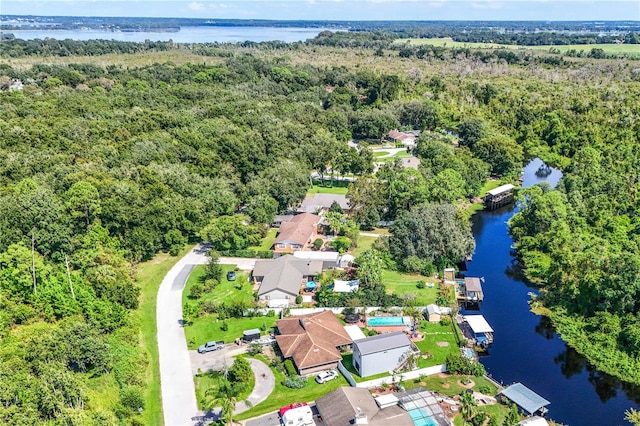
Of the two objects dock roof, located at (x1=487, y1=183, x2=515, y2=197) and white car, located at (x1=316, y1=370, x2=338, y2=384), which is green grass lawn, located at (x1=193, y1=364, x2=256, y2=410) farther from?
dock roof, located at (x1=487, y1=183, x2=515, y2=197)

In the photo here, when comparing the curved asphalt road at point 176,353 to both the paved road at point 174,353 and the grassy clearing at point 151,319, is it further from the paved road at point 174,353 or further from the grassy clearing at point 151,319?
the grassy clearing at point 151,319

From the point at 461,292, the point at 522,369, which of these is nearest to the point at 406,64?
the point at 461,292

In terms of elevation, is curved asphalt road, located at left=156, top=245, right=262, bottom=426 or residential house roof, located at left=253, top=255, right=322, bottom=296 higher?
residential house roof, located at left=253, top=255, right=322, bottom=296

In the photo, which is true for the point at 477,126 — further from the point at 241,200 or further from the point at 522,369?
the point at 522,369

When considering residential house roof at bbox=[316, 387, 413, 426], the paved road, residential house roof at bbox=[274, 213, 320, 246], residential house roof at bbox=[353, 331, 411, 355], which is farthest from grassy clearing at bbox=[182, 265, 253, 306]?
residential house roof at bbox=[316, 387, 413, 426]

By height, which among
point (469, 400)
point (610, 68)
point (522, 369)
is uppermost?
point (610, 68)

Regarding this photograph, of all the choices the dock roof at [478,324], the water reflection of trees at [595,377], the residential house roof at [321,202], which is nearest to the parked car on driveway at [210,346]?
the dock roof at [478,324]
